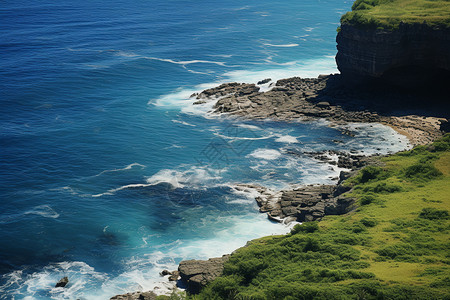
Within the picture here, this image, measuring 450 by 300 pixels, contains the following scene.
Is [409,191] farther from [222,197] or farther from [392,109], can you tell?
[392,109]

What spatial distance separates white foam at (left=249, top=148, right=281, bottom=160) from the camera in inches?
3172

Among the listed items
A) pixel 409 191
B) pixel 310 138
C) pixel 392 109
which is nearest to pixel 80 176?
pixel 310 138

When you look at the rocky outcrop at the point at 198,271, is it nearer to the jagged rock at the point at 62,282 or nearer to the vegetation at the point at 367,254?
the vegetation at the point at 367,254

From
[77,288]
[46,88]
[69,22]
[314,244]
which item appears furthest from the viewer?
[69,22]

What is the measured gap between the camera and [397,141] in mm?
80688

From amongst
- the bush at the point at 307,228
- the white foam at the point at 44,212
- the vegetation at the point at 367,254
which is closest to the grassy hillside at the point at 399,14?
the vegetation at the point at 367,254

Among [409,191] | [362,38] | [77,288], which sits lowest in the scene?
[77,288]

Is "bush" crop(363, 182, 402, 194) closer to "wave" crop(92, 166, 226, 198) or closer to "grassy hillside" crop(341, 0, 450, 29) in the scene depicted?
"wave" crop(92, 166, 226, 198)

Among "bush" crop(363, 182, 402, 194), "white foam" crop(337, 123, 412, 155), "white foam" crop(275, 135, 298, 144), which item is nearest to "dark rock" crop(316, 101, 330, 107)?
"white foam" crop(337, 123, 412, 155)

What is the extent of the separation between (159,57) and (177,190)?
237 feet

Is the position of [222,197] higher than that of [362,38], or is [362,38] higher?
[362,38]

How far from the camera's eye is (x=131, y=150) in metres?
83.4

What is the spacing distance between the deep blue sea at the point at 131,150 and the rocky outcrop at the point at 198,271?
13.3ft

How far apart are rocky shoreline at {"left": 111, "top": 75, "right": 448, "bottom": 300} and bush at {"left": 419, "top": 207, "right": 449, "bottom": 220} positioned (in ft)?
28.6
